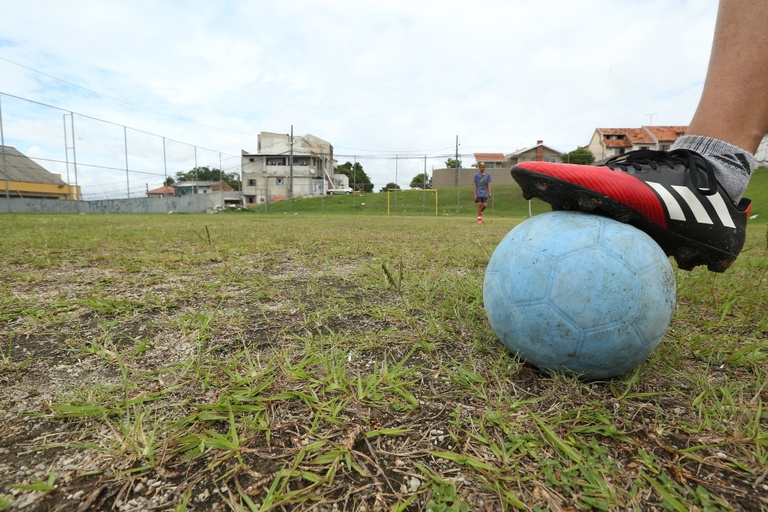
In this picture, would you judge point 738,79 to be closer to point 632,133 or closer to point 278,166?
point 278,166

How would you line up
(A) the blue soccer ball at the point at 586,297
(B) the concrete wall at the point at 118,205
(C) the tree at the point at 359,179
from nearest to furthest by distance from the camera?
1. (A) the blue soccer ball at the point at 586,297
2. (B) the concrete wall at the point at 118,205
3. (C) the tree at the point at 359,179

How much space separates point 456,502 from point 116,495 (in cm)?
63

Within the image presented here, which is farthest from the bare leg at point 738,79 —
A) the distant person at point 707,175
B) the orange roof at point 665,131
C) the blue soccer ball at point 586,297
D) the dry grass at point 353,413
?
the orange roof at point 665,131

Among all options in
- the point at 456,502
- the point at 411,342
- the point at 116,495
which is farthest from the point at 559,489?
the point at 116,495

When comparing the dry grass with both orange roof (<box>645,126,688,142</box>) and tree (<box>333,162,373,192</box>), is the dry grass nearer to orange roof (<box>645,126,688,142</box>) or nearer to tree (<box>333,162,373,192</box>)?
tree (<box>333,162,373,192</box>)

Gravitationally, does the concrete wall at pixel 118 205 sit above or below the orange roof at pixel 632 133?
below

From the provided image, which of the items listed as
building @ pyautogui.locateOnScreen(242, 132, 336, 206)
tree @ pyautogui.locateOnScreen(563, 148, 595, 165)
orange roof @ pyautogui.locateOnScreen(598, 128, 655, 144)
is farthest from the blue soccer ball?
orange roof @ pyautogui.locateOnScreen(598, 128, 655, 144)

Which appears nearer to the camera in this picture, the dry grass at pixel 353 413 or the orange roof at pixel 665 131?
the dry grass at pixel 353 413

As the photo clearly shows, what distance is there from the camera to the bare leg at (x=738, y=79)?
132 centimetres

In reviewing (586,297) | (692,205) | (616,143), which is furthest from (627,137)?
(586,297)

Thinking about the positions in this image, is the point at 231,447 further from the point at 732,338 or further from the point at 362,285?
the point at 732,338

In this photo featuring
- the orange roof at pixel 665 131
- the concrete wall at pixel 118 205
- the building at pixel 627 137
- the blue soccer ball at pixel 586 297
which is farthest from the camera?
the building at pixel 627 137

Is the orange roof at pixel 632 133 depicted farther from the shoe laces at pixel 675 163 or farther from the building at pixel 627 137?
the shoe laces at pixel 675 163

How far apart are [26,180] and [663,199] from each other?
31.8m
